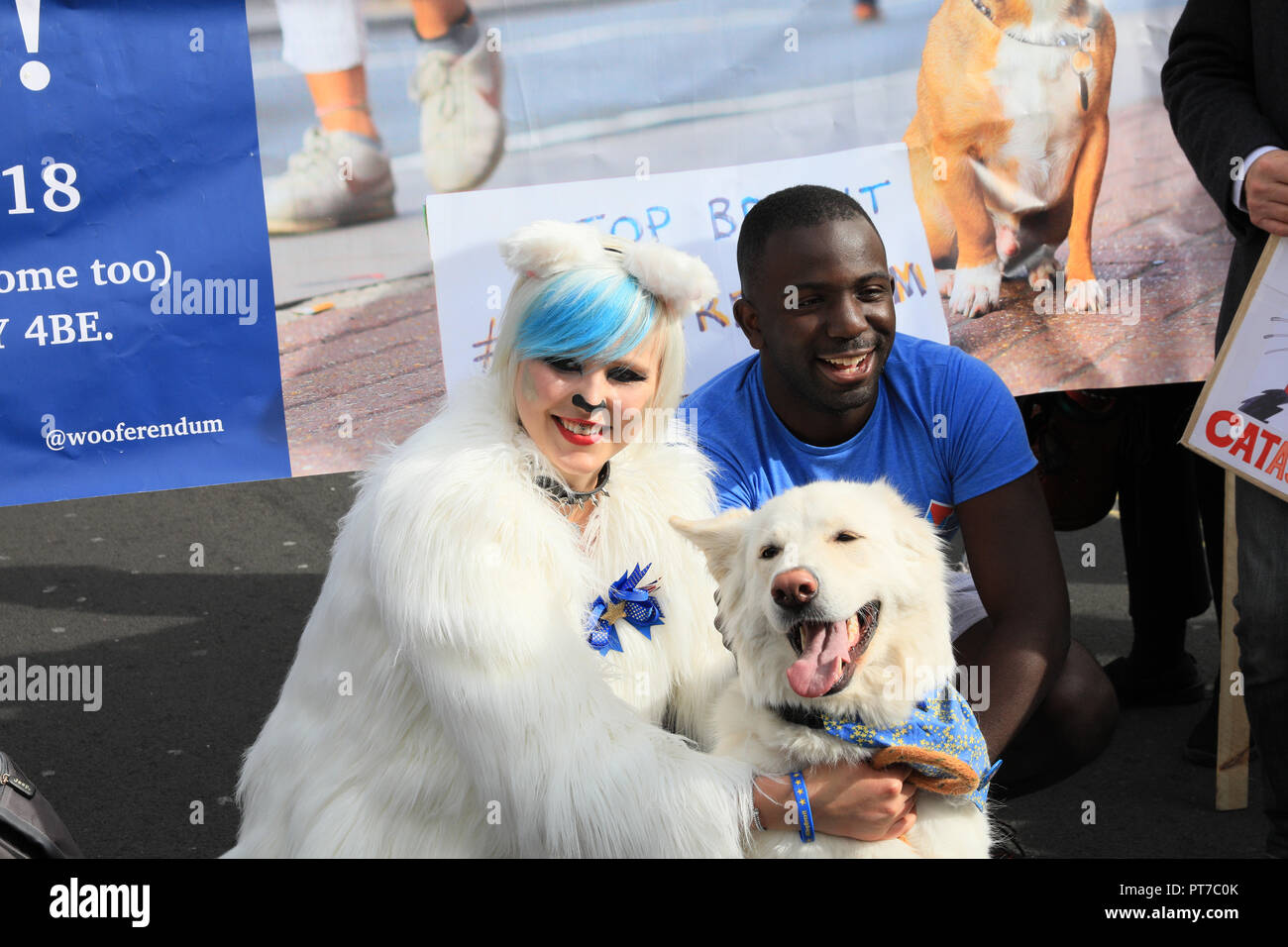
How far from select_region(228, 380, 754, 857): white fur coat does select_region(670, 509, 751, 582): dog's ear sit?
0.19m

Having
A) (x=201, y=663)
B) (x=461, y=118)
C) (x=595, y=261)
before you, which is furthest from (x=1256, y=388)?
(x=201, y=663)

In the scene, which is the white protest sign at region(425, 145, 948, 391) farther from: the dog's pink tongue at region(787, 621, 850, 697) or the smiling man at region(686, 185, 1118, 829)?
the dog's pink tongue at region(787, 621, 850, 697)

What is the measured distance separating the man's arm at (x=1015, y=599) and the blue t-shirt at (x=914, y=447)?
0.06 meters

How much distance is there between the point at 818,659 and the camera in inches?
75.9

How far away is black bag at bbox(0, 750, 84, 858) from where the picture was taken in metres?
1.97

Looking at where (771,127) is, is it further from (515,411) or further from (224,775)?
(224,775)

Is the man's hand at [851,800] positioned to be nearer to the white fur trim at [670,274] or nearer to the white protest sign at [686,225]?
the white fur trim at [670,274]

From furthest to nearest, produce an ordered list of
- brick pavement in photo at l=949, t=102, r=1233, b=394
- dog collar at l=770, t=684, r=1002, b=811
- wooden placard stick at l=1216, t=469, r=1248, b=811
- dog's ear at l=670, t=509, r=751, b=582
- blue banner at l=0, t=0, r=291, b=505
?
brick pavement in photo at l=949, t=102, r=1233, b=394 < blue banner at l=0, t=0, r=291, b=505 < wooden placard stick at l=1216, t=469, r=1248, b=811 < dog's ear at l=670, t=509, r=751, b=582 < dog collar at l=770, t=684, r=1002, b=811

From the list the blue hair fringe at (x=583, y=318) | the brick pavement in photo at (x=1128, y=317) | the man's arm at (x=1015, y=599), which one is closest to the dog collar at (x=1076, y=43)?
the brick pavement in photo at (x=1128, y=317)

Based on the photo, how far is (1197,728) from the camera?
3.72 m

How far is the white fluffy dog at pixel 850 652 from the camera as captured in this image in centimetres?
194

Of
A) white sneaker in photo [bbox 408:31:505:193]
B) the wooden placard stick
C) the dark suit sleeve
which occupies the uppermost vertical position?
white sneaker in photo [bbox 408:31:505:193]

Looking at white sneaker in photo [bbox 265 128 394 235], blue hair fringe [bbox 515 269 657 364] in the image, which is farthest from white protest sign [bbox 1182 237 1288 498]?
white sneaker in photo [bbox 265 128 394 235]

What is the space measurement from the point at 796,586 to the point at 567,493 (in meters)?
0.56
